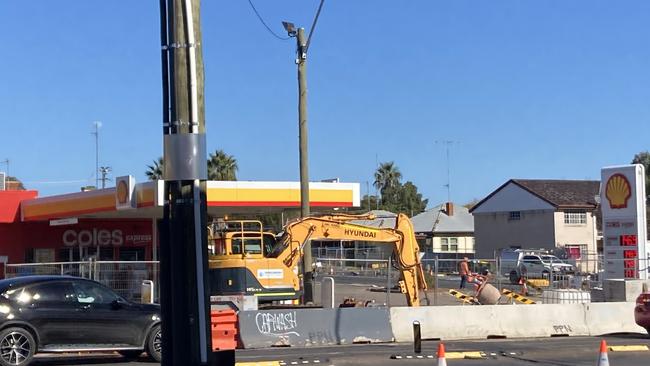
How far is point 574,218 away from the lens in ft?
215

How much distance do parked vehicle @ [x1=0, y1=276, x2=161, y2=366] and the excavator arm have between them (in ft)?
27.4

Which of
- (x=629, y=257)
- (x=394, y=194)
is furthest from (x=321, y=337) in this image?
(x=394, y=194)

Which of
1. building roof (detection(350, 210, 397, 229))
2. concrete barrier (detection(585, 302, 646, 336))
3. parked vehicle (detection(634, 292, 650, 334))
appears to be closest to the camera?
parked vehicle (detection(634, 292, 650, 334))

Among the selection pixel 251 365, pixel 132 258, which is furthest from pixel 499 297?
pixel 132 258

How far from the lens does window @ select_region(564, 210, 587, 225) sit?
6535 centimetres

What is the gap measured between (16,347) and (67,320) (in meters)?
0.93

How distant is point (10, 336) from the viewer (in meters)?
14.4

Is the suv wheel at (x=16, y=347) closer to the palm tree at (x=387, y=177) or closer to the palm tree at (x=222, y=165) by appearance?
the palm tree at (x=222, y=165)

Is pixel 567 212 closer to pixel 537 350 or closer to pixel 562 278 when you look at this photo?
pixel 562 278

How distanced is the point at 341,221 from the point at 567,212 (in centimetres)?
4438

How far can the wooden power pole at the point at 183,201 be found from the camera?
856 centimetres

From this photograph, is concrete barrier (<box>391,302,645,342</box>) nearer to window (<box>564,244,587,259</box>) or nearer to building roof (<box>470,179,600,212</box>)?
window (<box>564,244,587,259</box>)

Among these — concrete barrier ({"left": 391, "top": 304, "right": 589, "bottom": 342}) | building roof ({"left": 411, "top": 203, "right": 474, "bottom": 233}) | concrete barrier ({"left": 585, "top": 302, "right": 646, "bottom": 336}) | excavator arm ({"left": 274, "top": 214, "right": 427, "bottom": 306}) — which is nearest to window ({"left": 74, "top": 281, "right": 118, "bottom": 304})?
concrete barrier ({"left": 391, "top": 304, "right": 589, "bottom": 342})

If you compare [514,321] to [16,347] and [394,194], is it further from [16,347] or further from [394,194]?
[394,194]
